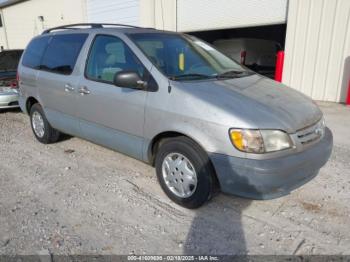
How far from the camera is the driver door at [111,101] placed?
3.31 m

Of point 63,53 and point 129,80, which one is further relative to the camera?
point 63,53

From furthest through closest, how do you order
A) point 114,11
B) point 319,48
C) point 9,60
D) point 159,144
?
point 114,11, point 9,60, point 319,48, point 159,144

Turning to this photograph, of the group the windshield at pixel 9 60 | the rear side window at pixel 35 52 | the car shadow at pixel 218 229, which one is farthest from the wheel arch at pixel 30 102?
the car shadow at pixel 218 229

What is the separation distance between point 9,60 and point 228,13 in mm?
6274

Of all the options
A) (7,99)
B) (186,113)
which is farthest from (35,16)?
(186,113)

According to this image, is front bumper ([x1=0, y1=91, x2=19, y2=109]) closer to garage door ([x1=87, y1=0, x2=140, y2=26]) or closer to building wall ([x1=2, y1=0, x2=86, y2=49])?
garage door ([x1=87, y1=0, x2=140, y2=26])

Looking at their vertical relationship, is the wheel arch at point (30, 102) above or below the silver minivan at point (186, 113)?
below

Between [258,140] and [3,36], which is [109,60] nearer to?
[258,140]

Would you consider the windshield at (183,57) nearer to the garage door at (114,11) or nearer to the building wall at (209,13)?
the building wall at (209,13)

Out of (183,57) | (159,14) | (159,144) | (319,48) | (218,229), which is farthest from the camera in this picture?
(159,14)

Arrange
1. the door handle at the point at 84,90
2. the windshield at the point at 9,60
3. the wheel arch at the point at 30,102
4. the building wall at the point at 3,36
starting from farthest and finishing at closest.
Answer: the building wall at the point at 3,36, the windshield at the point at 9,60, the wheel arch at the point at 30,102, the door handle at the point at 84,90

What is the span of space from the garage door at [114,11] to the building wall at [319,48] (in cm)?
651

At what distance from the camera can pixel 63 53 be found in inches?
168

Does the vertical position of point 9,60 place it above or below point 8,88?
above
